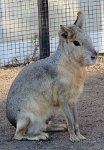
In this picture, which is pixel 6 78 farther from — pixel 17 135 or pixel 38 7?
pixel 17 135

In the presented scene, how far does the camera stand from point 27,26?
10953 millimetres

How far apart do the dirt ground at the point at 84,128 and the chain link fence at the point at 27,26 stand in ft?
5.51

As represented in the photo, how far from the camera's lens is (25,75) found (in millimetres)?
6500

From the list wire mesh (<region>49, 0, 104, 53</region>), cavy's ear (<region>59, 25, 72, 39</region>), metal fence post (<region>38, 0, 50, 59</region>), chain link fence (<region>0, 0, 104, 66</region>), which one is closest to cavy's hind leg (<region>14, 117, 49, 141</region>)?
cavy's ear (<region>59, 25, 72, 39</region>)

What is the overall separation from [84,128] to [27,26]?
4.53 meters

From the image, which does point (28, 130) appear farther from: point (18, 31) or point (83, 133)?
point (18, 31)

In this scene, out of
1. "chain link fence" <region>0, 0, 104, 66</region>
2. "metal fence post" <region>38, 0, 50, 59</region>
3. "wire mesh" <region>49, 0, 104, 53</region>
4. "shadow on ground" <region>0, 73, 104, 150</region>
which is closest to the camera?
"shadow on ground" <region>0, 73, 104, 150</region>

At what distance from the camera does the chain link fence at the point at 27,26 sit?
425 inches

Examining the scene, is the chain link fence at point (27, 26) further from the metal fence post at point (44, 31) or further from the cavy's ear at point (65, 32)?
the cavy's ear at point (65, 32)

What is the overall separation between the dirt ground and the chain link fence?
66.1 inches

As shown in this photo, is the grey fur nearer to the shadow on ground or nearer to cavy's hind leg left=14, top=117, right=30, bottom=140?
cavy's hind leg left=14, top=117, right=30, bottom=140

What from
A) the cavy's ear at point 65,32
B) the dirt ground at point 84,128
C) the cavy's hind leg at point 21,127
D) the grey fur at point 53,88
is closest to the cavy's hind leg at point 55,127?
the dirt ground at point 84,128

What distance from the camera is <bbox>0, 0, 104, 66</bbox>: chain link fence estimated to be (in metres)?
10.8

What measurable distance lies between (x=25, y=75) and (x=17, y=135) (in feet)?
2.35
